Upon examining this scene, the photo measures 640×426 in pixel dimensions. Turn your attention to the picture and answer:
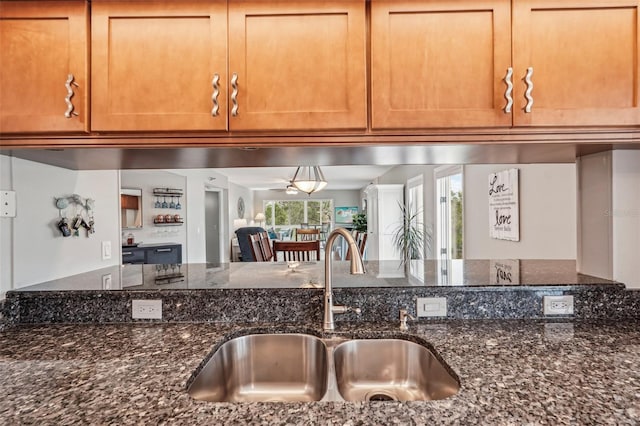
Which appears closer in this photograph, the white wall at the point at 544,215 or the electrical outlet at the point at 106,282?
the electrical outlet at the point at 106,282

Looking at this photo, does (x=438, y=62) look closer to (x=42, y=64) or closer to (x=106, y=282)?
→ (x=42, y=64)

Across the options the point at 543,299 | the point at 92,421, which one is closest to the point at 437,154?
the point at 543,299

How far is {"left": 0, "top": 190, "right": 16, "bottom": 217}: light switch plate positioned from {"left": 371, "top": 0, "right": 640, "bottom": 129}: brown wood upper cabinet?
1.38 metres

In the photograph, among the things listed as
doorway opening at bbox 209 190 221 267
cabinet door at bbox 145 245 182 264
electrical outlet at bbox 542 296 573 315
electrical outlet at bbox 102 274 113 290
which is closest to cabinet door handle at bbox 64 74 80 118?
electrical outlet at bbox 102 274 113 290

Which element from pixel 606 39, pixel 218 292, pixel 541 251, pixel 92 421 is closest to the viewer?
pixel 92 421

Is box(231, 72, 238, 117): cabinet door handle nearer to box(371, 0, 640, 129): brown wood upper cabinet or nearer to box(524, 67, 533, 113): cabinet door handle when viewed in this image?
box(371, 0, 640, 129): brown wood upper cabinet

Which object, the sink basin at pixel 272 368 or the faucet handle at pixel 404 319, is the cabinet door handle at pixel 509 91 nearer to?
the faucet handle at pixel 404 319

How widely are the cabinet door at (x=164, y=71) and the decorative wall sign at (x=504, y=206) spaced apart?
2350mm

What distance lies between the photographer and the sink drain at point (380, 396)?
109 centimetres

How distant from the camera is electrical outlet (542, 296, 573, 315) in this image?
130cm

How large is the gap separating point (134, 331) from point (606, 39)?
1.84m

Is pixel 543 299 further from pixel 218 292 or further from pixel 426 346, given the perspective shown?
pixel 218 292

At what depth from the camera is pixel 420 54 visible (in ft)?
3.45

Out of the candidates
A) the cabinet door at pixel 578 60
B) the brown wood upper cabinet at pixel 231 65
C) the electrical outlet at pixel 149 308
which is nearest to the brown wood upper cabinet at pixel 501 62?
the cabinet door at pixel 578 60
